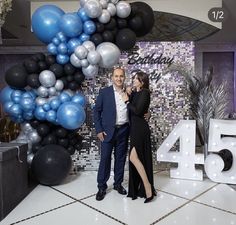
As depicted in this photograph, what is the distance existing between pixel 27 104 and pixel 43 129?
391 millimetres

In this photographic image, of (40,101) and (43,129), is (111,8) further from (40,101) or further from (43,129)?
(43,129)

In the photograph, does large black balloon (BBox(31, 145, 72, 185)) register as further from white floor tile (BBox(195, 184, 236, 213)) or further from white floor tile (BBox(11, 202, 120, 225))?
A: white floor tile (BBox(195, 184, 236, 213))

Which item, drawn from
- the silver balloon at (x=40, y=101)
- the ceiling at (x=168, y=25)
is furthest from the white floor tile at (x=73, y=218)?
the ceiling at (x=168, y=25)

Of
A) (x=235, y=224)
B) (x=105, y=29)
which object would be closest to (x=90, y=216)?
(x=235, y=224)

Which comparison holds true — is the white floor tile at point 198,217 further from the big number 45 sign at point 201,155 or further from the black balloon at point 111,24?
the black balloon at point 111,24

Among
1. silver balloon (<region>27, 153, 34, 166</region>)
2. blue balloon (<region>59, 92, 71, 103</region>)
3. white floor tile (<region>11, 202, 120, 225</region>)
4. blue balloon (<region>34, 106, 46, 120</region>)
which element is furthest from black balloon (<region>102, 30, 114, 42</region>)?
white floor tile (<region>11, 202, 120, 225</region>)

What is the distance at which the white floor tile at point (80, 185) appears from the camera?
3.00 m

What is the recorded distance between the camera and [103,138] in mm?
2789

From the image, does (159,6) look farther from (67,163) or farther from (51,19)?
(67,163)

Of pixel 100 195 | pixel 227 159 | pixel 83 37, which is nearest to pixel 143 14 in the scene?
pixel 83 37

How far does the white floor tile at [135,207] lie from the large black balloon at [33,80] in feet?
4.89

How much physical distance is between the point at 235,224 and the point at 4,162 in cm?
215

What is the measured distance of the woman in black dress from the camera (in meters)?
2.66

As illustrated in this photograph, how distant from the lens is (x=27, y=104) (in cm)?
312
